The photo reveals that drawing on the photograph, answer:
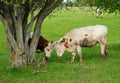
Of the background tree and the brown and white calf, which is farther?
the brown and white calf

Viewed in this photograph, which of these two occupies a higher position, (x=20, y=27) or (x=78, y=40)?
(x=20, y=27)

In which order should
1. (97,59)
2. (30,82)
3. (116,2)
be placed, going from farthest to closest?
(116,2) < (97,59) < (30,82)

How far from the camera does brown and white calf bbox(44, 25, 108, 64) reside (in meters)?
17.0

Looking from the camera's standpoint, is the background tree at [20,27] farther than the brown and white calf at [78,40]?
No

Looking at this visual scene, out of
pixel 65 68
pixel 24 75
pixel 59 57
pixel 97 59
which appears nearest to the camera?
pixel 24 75

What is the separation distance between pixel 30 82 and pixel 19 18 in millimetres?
3497

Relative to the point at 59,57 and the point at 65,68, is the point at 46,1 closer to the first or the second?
the point at 65,68

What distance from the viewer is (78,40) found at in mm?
16953

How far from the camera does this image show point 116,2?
2003 centimetres

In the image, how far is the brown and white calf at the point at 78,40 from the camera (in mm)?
16969

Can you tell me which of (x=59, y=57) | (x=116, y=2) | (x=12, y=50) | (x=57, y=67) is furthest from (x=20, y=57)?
(x=116, y=2)

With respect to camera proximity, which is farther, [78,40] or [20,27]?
[78,40]

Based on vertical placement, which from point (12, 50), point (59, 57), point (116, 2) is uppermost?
point (116, 2)

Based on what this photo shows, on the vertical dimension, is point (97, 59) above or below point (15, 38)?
below
